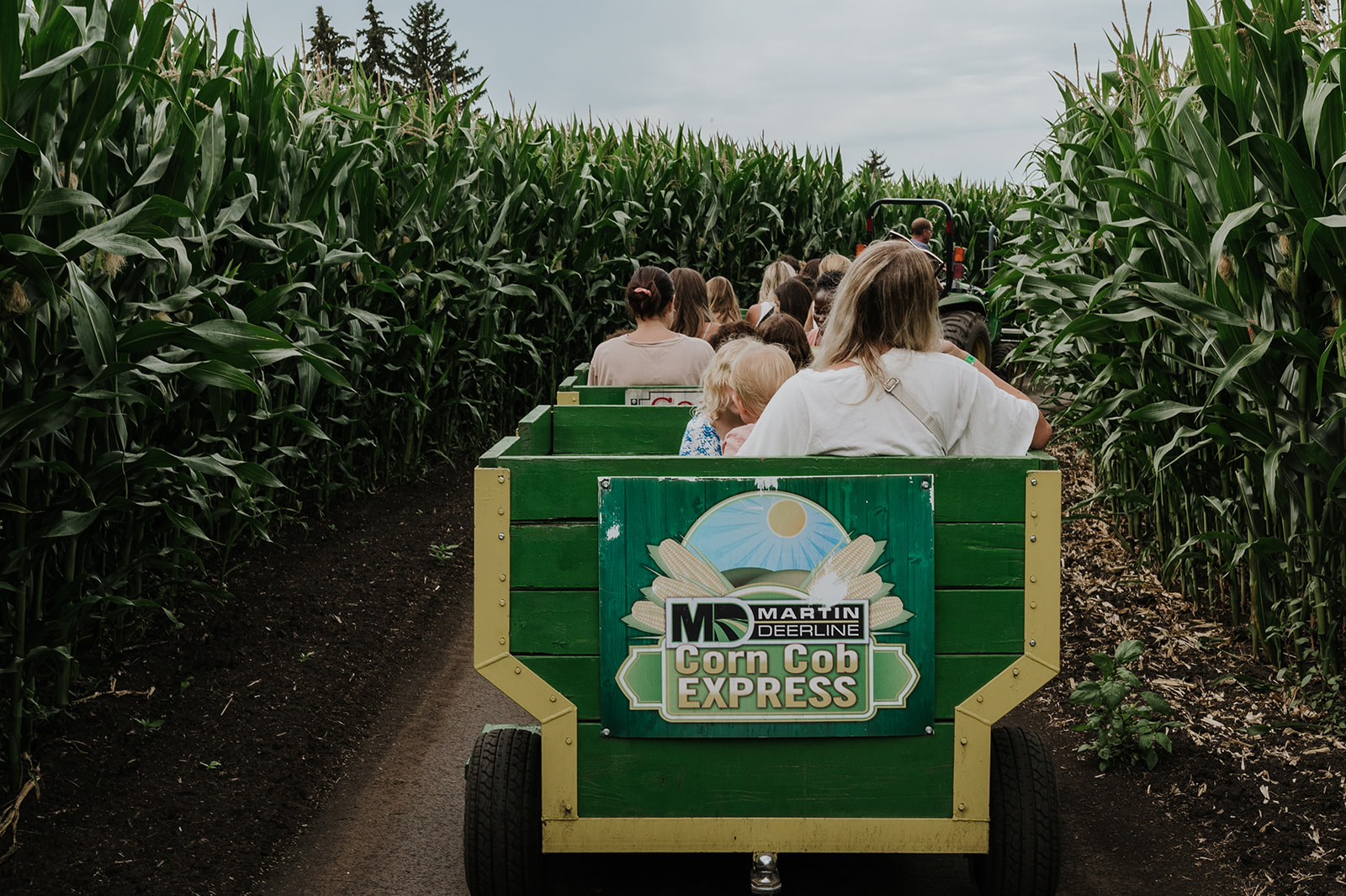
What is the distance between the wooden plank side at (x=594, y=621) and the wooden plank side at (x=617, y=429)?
1.96m

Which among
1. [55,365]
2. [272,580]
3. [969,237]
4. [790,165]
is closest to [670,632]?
[55,365]

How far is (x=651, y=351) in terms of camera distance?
A: 608 centimetres

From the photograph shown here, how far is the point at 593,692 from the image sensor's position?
8.66ft

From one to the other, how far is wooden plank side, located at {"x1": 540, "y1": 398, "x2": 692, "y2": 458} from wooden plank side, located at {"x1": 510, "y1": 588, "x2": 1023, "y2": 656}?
1.96 m

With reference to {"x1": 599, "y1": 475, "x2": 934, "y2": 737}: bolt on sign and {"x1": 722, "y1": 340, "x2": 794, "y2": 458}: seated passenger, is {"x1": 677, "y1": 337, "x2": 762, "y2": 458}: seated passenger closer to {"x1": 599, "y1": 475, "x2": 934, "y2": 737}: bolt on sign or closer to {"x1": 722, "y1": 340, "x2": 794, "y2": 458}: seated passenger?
{"x1": 722, "y1": 340, "x2": 794, "y2": 458}: seated passenger

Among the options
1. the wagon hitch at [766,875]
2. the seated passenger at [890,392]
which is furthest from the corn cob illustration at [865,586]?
the wagon hitch at [766,875]

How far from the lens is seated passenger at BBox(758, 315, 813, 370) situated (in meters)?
4.75

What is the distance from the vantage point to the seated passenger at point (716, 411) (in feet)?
12.2

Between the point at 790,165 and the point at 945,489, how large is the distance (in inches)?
481

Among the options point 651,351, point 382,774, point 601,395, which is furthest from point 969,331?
point 382,774

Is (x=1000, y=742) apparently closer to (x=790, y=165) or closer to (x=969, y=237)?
(x=790, y=165)

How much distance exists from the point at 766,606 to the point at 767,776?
414mm

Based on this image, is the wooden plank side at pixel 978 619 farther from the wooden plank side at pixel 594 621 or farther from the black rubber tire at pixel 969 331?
the black rubber tire at pixel 969 331

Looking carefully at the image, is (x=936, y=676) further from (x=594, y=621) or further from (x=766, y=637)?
(x=594, y=621)
